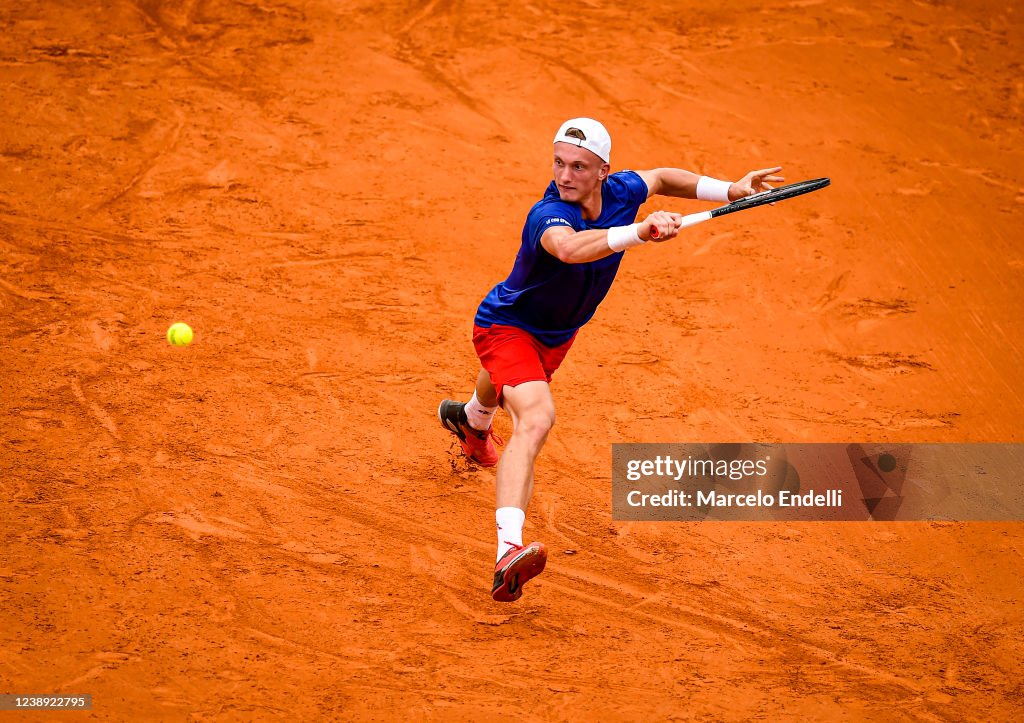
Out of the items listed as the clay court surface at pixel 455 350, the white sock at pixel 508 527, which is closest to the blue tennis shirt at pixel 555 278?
the white sock at pixel 508 527

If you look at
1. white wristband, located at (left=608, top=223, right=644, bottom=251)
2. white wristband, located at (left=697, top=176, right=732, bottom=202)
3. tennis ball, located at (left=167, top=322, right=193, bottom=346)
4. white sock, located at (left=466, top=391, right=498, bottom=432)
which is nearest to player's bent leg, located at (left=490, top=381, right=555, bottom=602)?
white sock, located at (left=466, top=391, right=498, bottom=432)

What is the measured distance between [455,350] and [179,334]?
79.2 inches

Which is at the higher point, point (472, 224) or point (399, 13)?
point (399, 13)

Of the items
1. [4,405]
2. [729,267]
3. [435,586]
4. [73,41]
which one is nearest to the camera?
[435,586]

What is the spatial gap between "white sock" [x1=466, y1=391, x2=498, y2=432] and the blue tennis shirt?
2.16 ft

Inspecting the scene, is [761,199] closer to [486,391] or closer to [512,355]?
[512,355]

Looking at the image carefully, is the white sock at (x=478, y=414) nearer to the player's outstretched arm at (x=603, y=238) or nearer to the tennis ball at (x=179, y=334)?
the player's outstretched arm at (x=603, y=238)

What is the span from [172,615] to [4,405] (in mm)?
2382

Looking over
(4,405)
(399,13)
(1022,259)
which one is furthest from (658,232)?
(399,13)

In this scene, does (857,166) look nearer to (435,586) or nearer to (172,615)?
(435,586)

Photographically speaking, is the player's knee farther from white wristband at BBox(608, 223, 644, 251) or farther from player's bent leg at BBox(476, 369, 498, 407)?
white wristband at BBox(608, 223, 644, 251)

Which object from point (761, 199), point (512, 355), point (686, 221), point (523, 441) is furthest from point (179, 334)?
point (761, 199)

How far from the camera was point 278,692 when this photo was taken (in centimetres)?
507

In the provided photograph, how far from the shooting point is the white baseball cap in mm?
5725
